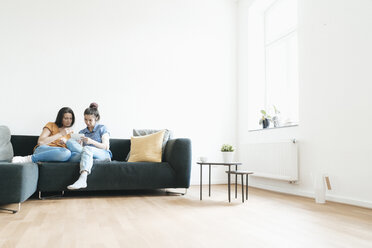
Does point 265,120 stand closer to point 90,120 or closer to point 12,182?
point 90,120

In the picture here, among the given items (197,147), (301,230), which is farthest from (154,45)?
(301,230)

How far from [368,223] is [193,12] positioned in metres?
3.73

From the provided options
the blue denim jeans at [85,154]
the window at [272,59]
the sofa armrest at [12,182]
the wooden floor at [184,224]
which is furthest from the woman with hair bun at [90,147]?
the window at [272,59]

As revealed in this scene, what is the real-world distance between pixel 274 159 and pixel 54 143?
8.19 ft

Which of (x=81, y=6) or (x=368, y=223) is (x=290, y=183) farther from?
(x=81, y=6)

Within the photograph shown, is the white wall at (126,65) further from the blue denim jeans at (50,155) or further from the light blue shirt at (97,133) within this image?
the blue denim jeans at (50,155)

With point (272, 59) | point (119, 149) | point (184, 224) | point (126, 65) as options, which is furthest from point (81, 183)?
point (272, 59)

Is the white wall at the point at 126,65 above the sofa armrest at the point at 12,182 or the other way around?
above

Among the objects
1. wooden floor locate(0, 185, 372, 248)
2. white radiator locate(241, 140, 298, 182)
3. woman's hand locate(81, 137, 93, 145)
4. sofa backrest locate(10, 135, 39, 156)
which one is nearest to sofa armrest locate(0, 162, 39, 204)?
wooden floor locate(0, 185, 372, 248)

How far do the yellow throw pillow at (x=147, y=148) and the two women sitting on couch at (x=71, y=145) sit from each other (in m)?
0.29

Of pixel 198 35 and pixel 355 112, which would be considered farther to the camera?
pixel 198 35

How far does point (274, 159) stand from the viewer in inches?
141

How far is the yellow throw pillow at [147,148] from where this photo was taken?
127 inches

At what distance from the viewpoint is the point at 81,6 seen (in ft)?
13.2
